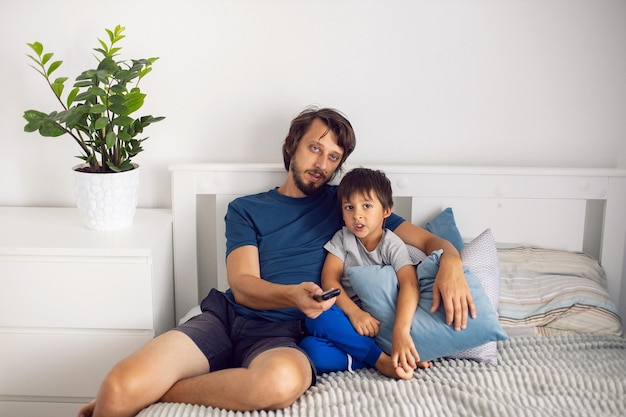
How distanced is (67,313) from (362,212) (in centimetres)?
95

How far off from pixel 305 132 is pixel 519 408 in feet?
3.34

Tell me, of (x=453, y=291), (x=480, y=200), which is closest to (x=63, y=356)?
(x=453, y=291)

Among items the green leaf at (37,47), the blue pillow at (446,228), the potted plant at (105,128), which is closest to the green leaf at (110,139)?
the potted plant at (105,128)

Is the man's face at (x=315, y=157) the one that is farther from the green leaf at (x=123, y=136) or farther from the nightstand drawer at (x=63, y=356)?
the nightstand drawer at (x=63, y=356)

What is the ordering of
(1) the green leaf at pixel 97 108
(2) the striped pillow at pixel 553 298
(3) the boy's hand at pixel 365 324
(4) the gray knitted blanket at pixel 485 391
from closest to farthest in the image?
(4) the gray knitted blanket at pixel 485 391, (3) the boy's hand at pixel 365 324, (1) the green leaf at pixel 97 108, (2) the striped pillow at pixel 553 298

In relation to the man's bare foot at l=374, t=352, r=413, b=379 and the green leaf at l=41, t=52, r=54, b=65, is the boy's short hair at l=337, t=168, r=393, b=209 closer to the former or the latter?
the man's bare foot at l=374, t=352, r=413, b=379

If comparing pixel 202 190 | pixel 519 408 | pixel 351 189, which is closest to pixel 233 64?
pixel 202 190

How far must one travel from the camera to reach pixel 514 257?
6.91 ft

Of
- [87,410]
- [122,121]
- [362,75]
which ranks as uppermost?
[362,75]

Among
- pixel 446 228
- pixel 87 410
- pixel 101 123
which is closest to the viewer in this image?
pixel 87 410

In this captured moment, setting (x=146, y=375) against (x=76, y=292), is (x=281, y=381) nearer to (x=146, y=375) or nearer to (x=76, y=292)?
(x=146, y=375)

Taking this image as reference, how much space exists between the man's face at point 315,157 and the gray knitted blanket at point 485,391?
0.61 metres

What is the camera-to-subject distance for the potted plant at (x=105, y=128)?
74.0 inches

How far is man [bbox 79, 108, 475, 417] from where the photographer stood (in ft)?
5.03
